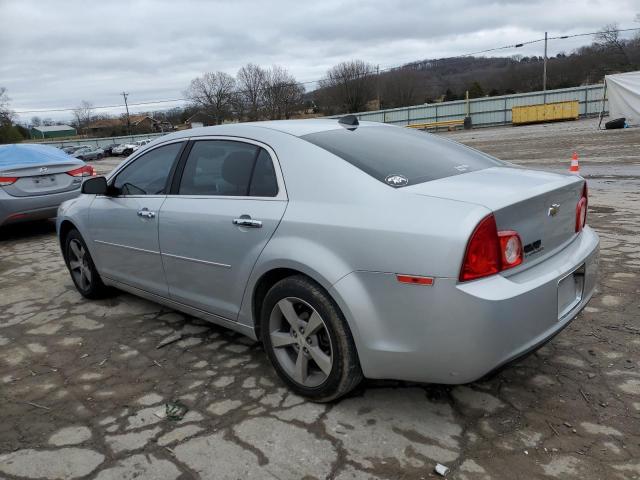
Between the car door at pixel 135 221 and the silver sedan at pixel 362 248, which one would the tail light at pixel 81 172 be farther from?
the silver sedan at pixel 362 248

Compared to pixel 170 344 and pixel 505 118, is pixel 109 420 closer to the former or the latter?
pixel 170 344

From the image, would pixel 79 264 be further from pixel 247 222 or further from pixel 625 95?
pixel 625 95

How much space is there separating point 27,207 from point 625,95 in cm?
2344

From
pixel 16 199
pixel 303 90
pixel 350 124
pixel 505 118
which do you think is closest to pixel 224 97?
pixel 303 90

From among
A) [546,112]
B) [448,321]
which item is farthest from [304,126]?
[546,112]

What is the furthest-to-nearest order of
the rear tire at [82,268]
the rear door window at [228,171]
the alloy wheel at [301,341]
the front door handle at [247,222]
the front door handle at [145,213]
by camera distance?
1. the rear tire at [82,268]
2. the front door handle at [145,213]
3. the rear door window at [228,171]
4. the front door handle at [247,222]
5. the alloy wheel at [301,341]

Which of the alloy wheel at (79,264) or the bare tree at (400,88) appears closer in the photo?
the alloy wheel at (79,264)

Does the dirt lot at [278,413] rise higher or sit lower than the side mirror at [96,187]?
lower

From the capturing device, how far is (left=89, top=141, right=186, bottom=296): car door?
3.76 meters

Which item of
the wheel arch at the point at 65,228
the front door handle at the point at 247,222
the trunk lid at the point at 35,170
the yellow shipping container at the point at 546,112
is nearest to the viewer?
the front door handle at the point at 247,222

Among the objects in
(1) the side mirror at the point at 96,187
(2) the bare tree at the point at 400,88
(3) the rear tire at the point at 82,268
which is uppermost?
(2) the bare tree at the point at 400,88

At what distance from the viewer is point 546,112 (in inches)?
1449

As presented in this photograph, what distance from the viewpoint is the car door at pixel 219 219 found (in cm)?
297

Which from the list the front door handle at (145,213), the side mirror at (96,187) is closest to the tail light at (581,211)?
the front door handle at (145,213)
